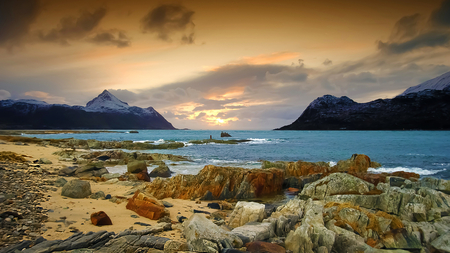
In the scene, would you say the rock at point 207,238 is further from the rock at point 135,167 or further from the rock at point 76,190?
the rock at point 135,167

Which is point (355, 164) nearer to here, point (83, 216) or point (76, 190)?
point (83, 216)

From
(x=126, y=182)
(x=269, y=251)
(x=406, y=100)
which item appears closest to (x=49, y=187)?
(x=126, y=182)

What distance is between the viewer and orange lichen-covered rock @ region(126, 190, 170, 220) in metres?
7.26

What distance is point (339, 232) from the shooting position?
5961mm

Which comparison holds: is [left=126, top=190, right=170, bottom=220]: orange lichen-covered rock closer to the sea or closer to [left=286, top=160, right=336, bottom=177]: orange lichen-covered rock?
the sea

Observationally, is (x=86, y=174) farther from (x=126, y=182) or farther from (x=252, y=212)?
(x=252, y=212)

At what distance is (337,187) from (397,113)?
602 ft

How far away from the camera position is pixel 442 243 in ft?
19.9

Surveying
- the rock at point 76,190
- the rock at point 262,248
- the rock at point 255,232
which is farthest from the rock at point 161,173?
the rock at point 262,248

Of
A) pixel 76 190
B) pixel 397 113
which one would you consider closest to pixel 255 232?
pixel 76 190

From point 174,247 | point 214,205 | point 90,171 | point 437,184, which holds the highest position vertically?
point 174,247

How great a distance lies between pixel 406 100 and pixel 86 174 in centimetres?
19879

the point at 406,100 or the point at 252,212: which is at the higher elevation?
the point at 406,100

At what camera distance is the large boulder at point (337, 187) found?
1034cm
